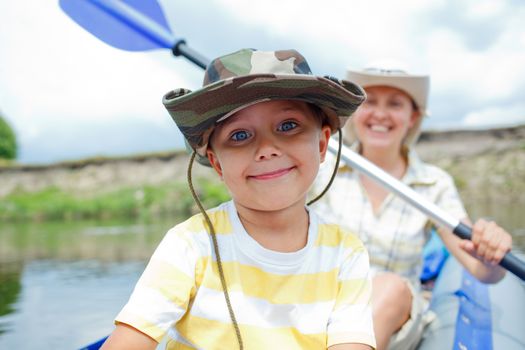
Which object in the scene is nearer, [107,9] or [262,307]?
[262,307]

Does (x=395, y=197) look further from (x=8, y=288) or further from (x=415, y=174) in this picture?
(x=8, y=288)

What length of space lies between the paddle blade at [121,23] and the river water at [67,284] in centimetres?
102

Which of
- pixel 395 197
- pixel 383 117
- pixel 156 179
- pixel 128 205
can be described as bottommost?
pixel 128 205

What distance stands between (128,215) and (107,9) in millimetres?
8947

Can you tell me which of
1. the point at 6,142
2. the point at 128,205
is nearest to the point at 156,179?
the point at 128,205

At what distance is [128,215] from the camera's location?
10.4 m

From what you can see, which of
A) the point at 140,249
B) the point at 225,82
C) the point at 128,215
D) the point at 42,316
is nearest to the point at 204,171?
the point at 128,215

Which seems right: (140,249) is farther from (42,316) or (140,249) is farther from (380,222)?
(380,222)

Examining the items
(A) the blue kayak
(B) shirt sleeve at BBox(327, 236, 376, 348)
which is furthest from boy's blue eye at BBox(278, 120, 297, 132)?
(A) the blue kayak

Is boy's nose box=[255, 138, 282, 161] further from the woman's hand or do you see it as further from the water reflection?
the water reflection

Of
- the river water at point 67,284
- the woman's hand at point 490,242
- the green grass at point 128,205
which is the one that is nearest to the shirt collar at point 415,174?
the woman's hand at point 490,242

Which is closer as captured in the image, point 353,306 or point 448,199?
point 353,306

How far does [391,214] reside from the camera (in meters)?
1.54

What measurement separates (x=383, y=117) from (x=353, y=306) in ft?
2.71
